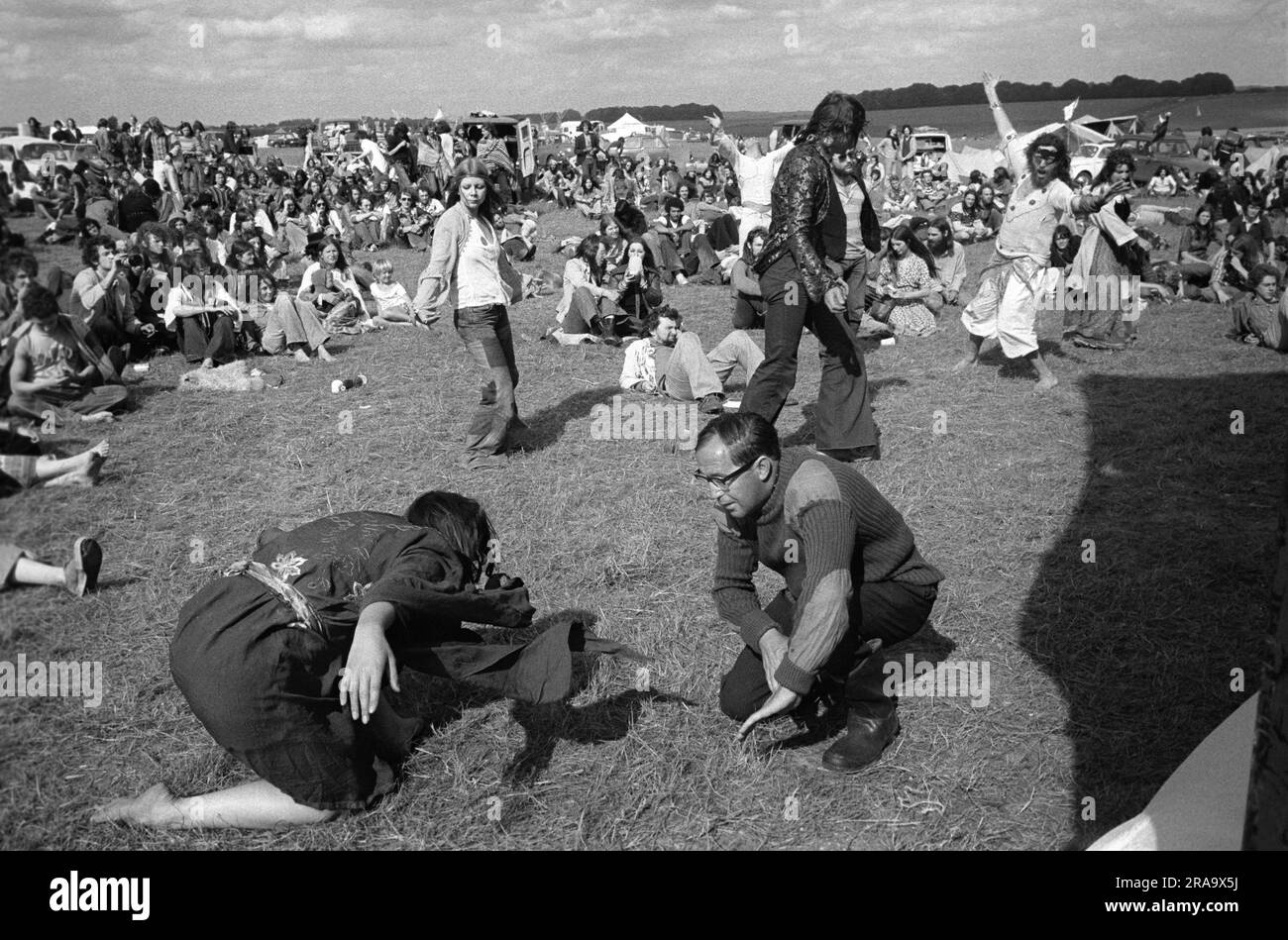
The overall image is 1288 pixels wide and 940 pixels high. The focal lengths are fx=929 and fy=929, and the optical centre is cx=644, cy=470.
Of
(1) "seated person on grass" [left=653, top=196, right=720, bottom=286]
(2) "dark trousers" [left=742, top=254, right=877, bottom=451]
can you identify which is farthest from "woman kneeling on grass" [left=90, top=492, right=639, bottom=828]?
(1) "seated person on grass" [left=653, top=196, right=720, bottom=286]

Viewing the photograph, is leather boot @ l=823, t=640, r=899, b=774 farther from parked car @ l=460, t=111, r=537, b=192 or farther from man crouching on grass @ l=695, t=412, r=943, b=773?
parked car @ l=460, t=111, r=537, b=192

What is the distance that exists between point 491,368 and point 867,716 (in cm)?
366

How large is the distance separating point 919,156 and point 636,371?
72.4 feet

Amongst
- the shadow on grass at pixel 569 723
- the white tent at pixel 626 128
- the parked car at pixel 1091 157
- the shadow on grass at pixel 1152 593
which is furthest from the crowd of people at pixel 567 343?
the white tent at pixel 626 128

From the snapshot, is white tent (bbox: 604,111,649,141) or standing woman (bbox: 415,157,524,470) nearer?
standing woman (bbox: 415,157,524,470)

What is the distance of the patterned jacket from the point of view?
5.19 m

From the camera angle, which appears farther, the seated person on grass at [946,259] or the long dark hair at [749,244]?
the seated person on grass at [946,259]

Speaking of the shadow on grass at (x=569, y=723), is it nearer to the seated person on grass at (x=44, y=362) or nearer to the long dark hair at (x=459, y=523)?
the long dark hair at (x=459, y=523)

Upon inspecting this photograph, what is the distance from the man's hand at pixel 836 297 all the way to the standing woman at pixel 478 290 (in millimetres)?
2084

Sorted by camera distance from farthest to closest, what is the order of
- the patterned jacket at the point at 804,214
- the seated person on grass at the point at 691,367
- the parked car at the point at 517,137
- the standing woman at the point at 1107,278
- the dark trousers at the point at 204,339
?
the parked car at the point at 517,137 < the dark trousers at the point at 204,339 < the standing woman at the point at 1107,278 < the seated person on grass at the point at 691,367 < the patterned jacket at the point at 804,214

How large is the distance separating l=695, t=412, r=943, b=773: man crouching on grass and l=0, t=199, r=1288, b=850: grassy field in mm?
209

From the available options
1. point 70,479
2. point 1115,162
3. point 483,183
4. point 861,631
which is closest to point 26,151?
point 70,479

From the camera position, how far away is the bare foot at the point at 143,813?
287 cm

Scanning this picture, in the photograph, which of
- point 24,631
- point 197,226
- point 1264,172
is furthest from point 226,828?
point 1264,172
